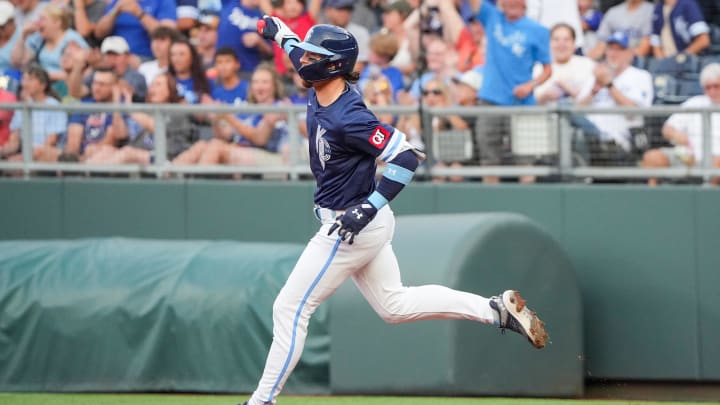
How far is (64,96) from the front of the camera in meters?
11.4

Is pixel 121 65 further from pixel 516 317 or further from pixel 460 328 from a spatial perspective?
pixel 516 317

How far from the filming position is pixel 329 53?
5676mm

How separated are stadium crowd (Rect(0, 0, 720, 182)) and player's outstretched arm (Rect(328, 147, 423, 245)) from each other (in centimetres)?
392

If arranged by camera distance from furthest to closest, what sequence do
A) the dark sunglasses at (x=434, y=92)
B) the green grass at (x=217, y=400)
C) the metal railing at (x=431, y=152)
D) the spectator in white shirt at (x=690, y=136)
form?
the dark sunglasses at (x=434, y=92), the metal railing at (x=431, y=152), the spectator in white shirt at (x=690, y=136), the green grass at (x=217, y=400)

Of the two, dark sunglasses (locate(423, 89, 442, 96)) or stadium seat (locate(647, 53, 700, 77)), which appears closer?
stadium seat (locate(647, 53, 700, 77))

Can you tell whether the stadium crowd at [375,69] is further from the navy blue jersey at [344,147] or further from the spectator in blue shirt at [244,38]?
the navy blue jersey at [344,147]

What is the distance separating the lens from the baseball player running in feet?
18.1

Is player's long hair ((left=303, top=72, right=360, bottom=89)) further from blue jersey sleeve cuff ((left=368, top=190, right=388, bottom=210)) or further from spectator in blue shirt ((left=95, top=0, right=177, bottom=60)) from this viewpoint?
spectator in blue shirt ((left=95, top=0, right=177, bottom=60))

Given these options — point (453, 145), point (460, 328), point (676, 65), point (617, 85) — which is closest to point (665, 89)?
point (676, 65)

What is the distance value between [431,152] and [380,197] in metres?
4.59

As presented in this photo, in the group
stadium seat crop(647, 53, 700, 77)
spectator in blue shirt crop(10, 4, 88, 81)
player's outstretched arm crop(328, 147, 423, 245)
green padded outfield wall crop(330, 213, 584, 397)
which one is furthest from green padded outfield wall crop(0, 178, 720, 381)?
player's outstretched arm crop(328, 147, 423, 245)

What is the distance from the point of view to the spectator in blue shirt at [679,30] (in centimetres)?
1035

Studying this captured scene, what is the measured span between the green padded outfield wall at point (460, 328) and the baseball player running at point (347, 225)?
240cm

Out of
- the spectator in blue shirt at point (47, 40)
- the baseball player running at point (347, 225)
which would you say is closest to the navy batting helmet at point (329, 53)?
the baseball player running at point (347, 225)
